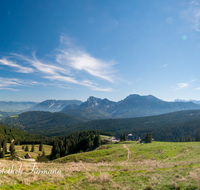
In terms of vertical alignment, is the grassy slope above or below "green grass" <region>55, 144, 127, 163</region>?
above

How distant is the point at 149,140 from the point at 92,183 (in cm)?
8057

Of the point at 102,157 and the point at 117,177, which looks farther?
the point at 102,157

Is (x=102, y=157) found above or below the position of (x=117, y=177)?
below

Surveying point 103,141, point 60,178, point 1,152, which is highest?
point 60,178

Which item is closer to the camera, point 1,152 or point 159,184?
point 159,184

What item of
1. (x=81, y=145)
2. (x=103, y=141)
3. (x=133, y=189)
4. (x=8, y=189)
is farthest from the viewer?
(x=103, y=141)

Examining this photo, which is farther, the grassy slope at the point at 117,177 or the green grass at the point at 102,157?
the green grass at the point at 102,157

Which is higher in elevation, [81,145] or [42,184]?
[42,184]

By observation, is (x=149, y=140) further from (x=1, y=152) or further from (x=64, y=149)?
(x=1, y=152)

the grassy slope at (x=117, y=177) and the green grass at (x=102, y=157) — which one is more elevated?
the grassy slope at (x=117, y=177)

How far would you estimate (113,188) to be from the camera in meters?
11.6

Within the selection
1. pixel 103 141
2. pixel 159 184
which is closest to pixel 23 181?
pixel 159 184

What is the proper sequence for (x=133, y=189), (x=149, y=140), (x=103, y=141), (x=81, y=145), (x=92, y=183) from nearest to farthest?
(x=133, y=189) → (x=92, y=183) → (x=149, y=140) → (x=81, y=145) → (x=103, y=141)

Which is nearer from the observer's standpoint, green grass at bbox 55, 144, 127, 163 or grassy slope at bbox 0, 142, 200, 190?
grassy slope at bbox 0, 142, 200, 190
